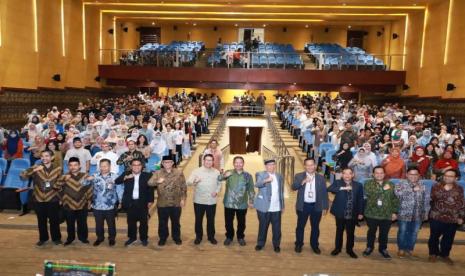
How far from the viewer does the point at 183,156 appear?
45.3 feet

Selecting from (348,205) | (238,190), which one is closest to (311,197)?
(348,205)

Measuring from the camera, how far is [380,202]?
A: 647 cm

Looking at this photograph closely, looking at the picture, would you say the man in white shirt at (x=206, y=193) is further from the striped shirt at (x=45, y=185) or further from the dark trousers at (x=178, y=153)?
the dark trousers at (x=178, y=153)

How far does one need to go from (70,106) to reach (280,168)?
49.7ft

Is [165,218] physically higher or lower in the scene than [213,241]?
higher

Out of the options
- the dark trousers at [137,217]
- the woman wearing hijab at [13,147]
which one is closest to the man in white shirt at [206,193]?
the dark trousers at [137,217]

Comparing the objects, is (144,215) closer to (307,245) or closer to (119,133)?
(307,245)

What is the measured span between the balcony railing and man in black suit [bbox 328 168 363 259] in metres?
18.8

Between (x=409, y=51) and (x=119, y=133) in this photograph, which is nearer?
(x=119, y=133)

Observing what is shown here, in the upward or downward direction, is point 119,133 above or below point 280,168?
above

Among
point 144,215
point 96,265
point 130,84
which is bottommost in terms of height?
point 144,215

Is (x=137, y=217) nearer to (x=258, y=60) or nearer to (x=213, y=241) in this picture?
(x=213, y=241)

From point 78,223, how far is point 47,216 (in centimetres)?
48

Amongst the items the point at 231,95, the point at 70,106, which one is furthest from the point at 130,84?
the point at 231,95
